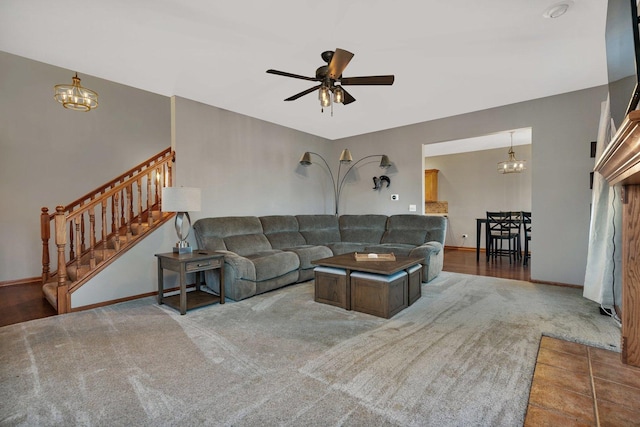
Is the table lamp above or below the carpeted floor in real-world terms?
above

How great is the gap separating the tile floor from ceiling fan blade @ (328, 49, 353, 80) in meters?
2.46

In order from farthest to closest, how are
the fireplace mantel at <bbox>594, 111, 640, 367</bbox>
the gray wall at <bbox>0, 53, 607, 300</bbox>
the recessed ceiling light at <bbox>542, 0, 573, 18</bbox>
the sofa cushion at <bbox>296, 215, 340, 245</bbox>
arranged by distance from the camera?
the sofa cushion at <bbox>296, 215, 340, 245</bbox> → the gray wall at <bbox>0, 53, 607, 300</bbox> → the recessed ceiling light at <bbox>542, 0, 573, 18</bbox> → the fireplace mantel at <bbox>594, 111, 640, 367</bbox>

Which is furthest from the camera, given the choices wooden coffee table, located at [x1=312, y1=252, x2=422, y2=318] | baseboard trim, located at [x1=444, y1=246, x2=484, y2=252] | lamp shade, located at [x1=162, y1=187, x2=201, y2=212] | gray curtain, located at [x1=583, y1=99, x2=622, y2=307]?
baseboard trim, located at [x1=444, y1=246, x2=484, y2=252]

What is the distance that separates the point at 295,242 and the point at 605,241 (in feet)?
12.0

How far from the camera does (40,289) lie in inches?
159

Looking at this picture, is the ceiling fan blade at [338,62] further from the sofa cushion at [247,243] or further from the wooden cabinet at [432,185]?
the wooden cabinet at [432,185]

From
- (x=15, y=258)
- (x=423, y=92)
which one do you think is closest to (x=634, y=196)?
(x=423, y=92)

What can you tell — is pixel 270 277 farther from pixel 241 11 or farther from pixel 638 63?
pixel 638 63

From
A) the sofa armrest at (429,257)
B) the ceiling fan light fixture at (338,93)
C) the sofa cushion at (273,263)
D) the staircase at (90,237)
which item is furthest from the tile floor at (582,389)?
the staircase at (90,237)

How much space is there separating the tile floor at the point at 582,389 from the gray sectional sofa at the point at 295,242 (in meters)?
2.05

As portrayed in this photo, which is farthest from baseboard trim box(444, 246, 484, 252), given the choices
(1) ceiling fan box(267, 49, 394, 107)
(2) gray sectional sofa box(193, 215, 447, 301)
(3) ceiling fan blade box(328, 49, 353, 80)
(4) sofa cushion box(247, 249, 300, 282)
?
(3) ceiling fan blade box(328, 49, 353, 80)

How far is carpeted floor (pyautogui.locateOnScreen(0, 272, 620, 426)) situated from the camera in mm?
1475

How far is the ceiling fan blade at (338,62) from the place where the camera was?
7.27ft

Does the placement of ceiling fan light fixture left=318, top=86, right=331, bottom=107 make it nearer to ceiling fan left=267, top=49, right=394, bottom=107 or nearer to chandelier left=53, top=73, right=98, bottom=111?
ceiling fan left=267, top=49, right=394, bottom=107
